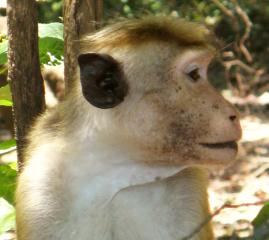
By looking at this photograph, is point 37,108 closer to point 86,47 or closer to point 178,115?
point 86,47

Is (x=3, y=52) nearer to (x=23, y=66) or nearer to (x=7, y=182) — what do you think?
(x=23, y=66)

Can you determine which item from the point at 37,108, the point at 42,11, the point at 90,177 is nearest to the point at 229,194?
the point at 37,108

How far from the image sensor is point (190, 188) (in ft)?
10.2

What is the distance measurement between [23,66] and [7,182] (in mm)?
563

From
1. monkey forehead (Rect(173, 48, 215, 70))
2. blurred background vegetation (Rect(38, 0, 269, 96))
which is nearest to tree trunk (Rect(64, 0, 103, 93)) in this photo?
monkey forehead (Rect(173, 48, 215, 70))

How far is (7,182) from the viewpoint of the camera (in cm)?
359

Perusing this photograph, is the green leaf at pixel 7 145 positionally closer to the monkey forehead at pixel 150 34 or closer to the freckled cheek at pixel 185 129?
the monkey forehead at pixel 150 34

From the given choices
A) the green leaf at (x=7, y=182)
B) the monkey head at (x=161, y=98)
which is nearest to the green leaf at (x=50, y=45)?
the green leaf at (x=7, y=182)

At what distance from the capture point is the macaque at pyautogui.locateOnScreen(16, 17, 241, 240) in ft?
9.12

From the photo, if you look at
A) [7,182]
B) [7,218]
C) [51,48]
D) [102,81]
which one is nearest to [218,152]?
[102,81]

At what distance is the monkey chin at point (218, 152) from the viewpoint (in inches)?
108

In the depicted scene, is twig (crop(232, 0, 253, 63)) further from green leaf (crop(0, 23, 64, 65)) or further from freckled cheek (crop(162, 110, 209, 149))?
freckled cheek (crop(162, 110, 209, 149))

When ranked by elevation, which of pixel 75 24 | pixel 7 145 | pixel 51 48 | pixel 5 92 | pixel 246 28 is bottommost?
pixel 7 145

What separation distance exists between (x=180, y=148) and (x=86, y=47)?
0.60 meters
